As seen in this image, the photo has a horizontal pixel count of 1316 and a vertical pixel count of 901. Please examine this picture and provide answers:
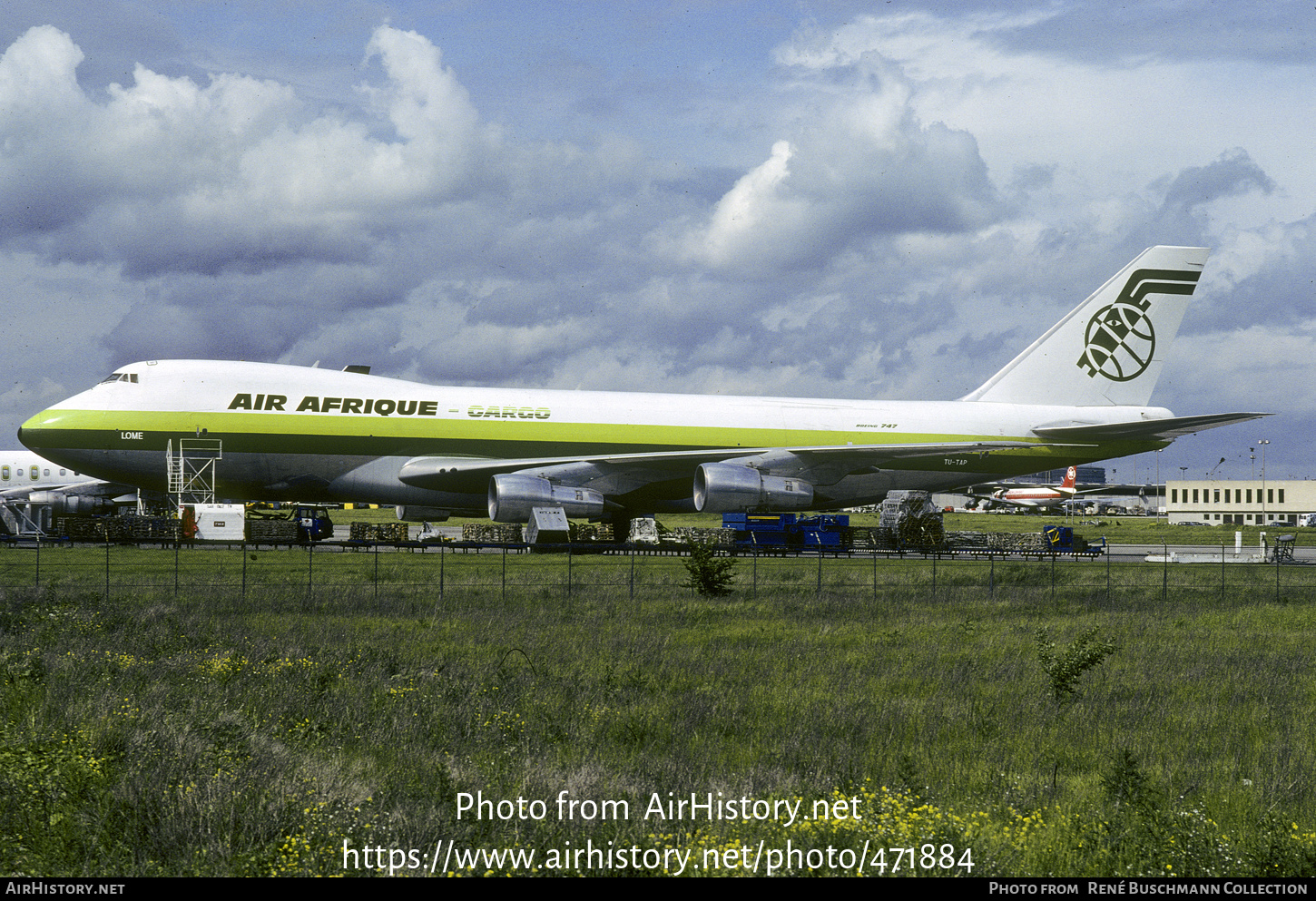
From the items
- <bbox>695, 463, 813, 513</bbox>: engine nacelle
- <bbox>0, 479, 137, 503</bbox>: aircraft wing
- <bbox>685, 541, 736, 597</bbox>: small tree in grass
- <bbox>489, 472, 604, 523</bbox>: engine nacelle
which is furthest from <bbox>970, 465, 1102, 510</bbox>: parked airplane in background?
<bbox>685, 541, 736, 597</bbox>: small tree in grass

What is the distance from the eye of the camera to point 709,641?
1917 centimetres

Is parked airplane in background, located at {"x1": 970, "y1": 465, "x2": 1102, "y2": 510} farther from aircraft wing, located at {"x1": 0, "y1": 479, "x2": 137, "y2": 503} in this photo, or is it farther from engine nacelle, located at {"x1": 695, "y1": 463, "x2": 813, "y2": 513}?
aircraft wing, located at {"x1": 0, "y1": 479, "x2": 137, "y2": 503}

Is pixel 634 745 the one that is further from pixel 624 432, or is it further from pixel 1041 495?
pixel 1041 495

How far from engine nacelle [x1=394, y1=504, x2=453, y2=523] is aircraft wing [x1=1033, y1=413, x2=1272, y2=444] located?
23.6 meters

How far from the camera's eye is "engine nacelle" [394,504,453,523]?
38.1 metres

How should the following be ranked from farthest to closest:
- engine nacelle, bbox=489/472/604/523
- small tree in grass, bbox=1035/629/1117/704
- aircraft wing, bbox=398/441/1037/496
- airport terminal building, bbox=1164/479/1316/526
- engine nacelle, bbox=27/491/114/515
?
airport terminal building, bbox=1164/479/1316/526, engine nacelle, bbox=27/491/114/515, aircraft wing, bbox=398/441/1037/496, engine nacelle, bbox=489/472/604/523, small tree in grass, bbox=1035/629/1117/704

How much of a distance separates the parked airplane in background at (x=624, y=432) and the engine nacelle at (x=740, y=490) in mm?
71

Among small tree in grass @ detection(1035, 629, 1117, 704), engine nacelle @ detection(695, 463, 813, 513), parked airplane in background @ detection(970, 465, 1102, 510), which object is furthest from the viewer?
parked airplane in background @ detection(970, 465, 1102, 510)

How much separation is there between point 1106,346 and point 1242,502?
136926 millimetres

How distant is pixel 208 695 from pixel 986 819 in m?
9.14

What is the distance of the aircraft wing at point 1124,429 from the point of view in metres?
38.6

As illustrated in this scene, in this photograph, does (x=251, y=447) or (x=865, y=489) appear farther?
(x=865, y=489)
